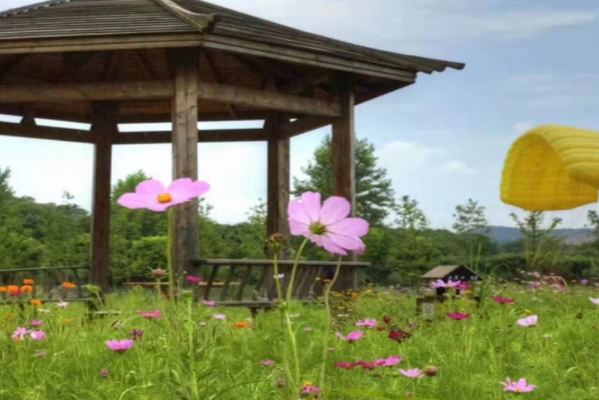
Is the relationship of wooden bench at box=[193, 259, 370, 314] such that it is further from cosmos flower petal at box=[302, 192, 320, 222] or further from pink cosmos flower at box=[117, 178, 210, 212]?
cosmos flower petal at box=[302, 192, 320, 222]

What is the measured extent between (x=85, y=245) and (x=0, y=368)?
818 inches

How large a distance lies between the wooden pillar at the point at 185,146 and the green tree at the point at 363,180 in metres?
A: 24.8

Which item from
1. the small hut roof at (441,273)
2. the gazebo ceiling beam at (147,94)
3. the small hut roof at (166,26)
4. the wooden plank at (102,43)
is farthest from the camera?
the small hut roof at (441,273)

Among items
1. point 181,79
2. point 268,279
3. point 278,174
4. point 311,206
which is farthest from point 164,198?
point 278,174

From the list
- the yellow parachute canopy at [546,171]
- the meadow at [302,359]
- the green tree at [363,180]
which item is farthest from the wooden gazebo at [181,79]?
the green tree at [363,180]

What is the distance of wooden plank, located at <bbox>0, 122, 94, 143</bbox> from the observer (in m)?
12.7

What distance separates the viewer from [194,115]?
960 cm

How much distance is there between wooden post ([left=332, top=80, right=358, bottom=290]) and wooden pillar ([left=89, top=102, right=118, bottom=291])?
3347 mm

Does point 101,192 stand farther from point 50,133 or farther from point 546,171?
point 546,171

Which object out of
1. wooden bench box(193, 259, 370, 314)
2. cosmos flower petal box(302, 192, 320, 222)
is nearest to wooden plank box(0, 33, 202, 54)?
wooden bench box(193, 259, 370, 314)

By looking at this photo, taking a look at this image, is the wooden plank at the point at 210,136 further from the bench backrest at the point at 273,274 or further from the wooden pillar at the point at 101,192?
the bench backrest at the point at 273,274

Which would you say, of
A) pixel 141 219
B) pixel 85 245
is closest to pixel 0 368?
pixel 85 245

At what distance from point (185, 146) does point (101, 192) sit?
361 cm

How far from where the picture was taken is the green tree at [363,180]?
35922 mm
